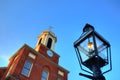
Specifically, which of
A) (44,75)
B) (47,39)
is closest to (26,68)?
(44,75)

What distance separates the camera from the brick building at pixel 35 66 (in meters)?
17.7

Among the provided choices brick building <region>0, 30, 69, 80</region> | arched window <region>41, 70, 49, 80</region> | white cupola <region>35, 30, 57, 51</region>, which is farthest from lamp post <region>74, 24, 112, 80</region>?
white cupola <region>35, 30, 57, 51</region>

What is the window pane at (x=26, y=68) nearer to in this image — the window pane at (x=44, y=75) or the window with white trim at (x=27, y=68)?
the window with white trim at (x=27, y=68)

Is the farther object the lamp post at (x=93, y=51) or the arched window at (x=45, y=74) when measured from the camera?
the arched window at (x=45, y=74)

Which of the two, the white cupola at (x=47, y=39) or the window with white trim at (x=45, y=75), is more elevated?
the white cupola at (x=47, y=39)

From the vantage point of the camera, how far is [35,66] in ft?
64.0

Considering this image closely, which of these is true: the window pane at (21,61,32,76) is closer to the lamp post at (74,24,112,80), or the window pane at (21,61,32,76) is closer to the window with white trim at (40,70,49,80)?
the window with white trim at (40,70,49,80)

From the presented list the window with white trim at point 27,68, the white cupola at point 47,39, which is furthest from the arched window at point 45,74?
the white cupola at point 47,39

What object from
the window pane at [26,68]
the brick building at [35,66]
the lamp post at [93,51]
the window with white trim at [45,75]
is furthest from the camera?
the window with white trim at [45,75]

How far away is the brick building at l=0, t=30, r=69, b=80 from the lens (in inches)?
695

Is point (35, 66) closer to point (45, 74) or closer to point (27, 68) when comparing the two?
point (27, 68)

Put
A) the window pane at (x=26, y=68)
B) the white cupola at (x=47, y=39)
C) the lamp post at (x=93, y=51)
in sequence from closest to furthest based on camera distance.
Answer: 1. the lamp post at (x=93, y=51)
2. the window pane at (x=26, y=68)
3. the white cupola at (x=47, y=39)

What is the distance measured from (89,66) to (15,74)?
1405 centimetres

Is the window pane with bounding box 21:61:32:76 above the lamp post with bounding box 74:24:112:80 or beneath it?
above
